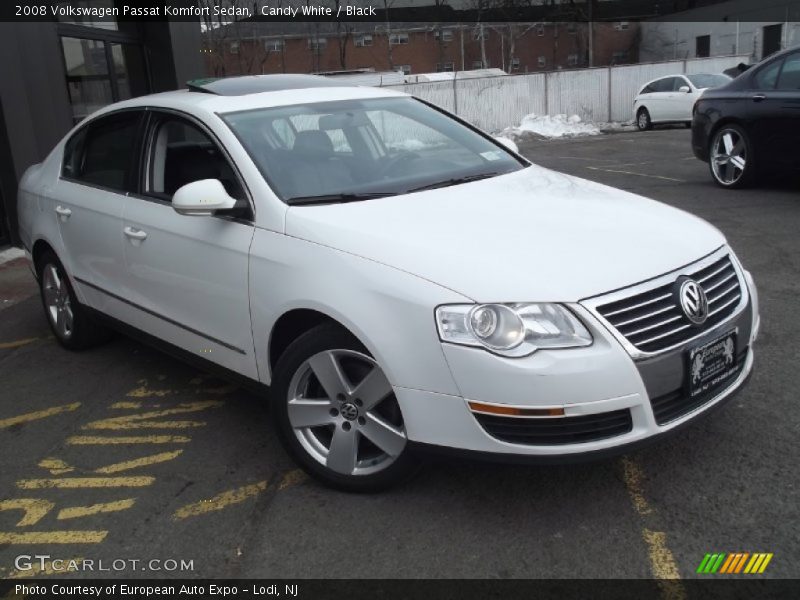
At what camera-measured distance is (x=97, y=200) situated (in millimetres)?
4582

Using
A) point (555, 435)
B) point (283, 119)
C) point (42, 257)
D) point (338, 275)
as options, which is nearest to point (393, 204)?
point (338, 275)

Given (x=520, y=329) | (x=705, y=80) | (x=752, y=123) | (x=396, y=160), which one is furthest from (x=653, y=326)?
(x=705, y=80)

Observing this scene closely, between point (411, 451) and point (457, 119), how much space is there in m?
2.39

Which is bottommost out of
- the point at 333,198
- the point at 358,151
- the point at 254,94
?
the point at 333,198

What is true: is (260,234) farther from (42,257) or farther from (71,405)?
(42,257)

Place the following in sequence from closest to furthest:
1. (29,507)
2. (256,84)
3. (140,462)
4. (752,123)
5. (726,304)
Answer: (726,304) < (29,507) < (140,462) < (256,84) < (752,123)

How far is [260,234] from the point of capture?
342 centimetres

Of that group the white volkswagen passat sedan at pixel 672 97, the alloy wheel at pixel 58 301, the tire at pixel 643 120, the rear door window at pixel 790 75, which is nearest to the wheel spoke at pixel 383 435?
the alloy wheel at pixel 58 301

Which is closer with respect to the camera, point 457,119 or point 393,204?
point 393,204

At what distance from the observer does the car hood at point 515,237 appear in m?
2.77

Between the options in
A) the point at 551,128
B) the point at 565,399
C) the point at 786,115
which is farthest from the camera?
the point at 551,128

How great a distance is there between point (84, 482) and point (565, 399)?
2224 millimetres

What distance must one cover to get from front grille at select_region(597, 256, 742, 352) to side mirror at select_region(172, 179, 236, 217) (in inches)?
67.0

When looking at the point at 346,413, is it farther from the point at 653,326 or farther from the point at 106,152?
the point at 106,152
